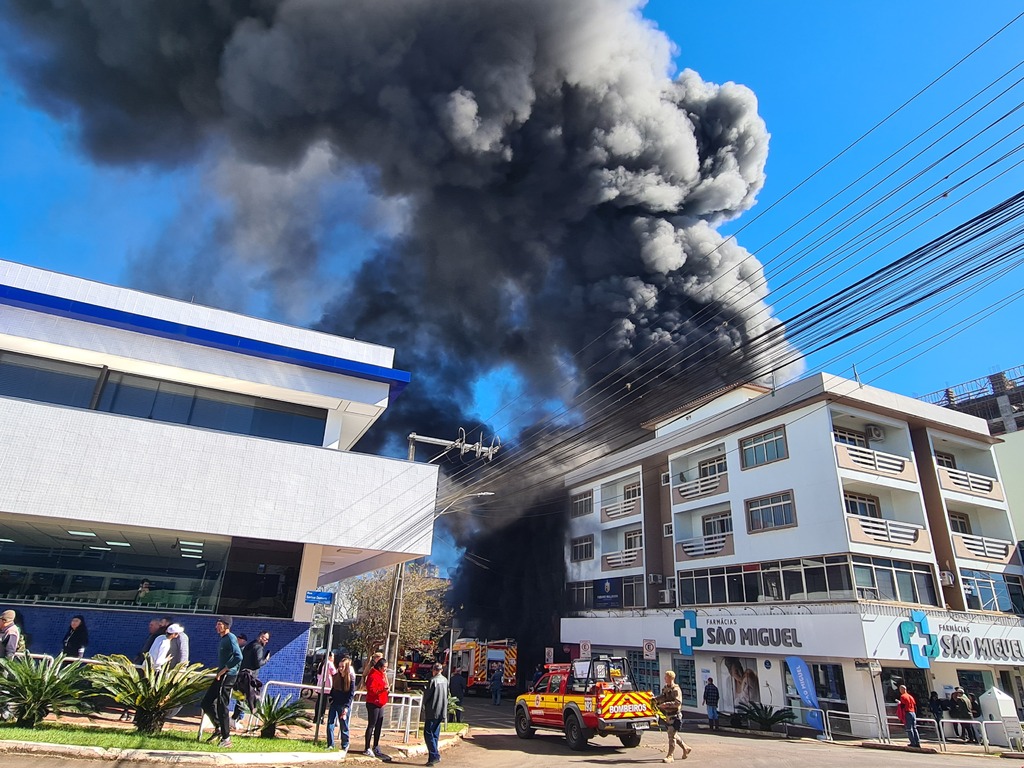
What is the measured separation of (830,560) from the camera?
68.5ft

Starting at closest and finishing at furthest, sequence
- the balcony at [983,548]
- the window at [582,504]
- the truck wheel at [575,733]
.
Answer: the truck wheel at [575,733], the balcony at [983,548], the window at [582,504]

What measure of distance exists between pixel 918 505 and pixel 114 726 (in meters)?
24.7

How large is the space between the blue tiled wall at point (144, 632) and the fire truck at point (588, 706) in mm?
5716

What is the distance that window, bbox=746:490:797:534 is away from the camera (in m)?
22.9

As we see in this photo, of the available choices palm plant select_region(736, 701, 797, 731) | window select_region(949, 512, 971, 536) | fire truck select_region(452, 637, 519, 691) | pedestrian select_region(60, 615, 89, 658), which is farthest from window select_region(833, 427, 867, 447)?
pedestrian select_region(60, 615, 89, 658)

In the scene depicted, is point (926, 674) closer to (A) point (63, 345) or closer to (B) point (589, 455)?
(B) point (589, 455)

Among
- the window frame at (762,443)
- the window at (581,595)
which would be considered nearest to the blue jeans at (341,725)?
the window frame at (762,443)

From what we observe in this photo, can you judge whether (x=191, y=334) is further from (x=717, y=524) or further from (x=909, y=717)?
(x=717, y=524)

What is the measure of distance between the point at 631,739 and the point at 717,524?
49.5ft

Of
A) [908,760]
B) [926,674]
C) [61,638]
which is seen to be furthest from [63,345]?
[926,674]

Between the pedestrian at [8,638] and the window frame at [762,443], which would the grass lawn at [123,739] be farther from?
the window frame at [762,443]

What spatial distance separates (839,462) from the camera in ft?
70.9

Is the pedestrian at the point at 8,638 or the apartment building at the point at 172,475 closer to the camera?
the pedestrian at the point at 8,638

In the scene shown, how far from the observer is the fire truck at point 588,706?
12.8 meters
